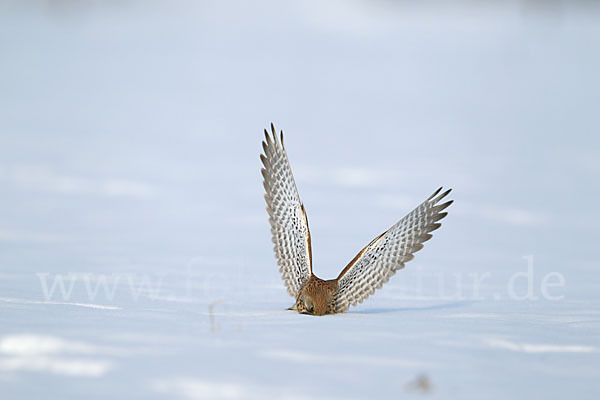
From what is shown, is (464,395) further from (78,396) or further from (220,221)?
(220,221)

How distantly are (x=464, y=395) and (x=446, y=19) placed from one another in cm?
1696

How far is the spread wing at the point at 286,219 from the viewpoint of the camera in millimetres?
4445

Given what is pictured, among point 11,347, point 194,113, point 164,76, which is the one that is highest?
point 164,76

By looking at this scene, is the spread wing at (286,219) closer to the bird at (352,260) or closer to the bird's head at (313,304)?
the bird at (352,260)

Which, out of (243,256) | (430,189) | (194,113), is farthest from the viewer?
(194,113)

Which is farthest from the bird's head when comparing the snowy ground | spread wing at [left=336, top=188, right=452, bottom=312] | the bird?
the snowy ground

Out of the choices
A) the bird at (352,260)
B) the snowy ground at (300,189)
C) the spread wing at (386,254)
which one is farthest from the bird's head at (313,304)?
the snowy ground at (300,189)

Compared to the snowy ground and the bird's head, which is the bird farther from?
A: the snowy ground

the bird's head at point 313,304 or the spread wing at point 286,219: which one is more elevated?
the spread wing at point 286,219

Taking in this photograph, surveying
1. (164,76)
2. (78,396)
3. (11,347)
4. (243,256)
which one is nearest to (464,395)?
(78,396)

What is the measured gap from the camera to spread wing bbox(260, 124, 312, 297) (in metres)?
4.45

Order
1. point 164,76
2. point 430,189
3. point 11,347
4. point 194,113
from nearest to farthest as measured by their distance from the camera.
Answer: point 11,347, point 430,189, point 194,113, point 164,76

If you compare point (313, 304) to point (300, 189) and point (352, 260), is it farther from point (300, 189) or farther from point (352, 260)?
point (300, 189)

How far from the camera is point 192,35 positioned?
1814cm
